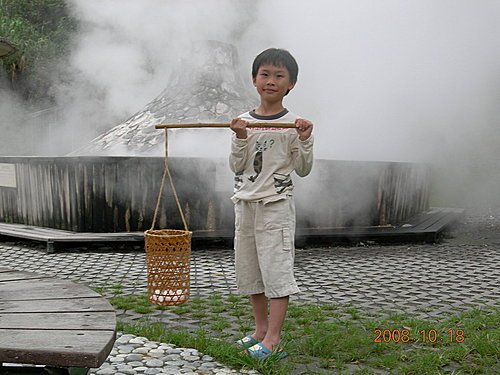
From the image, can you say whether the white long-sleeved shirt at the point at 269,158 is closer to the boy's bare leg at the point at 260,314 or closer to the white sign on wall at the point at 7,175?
the boy's bare leg at the point at 260,314

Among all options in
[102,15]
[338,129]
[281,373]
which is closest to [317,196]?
[338,129]

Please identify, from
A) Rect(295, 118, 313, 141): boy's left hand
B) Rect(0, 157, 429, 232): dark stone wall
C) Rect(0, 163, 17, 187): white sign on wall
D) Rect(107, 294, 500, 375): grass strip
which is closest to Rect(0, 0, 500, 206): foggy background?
Rect(0, 157, 429, 232): dark stone wall

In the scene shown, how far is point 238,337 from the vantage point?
274cm

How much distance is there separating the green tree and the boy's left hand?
12.6 m

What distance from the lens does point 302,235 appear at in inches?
210

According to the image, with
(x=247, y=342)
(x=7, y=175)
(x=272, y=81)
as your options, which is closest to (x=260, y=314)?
(x=247, y=342)

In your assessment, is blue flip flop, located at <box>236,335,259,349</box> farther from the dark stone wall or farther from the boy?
the dark stone wall

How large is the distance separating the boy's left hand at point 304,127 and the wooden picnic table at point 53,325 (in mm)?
942

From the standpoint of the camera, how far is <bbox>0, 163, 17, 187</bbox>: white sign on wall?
570 cm
